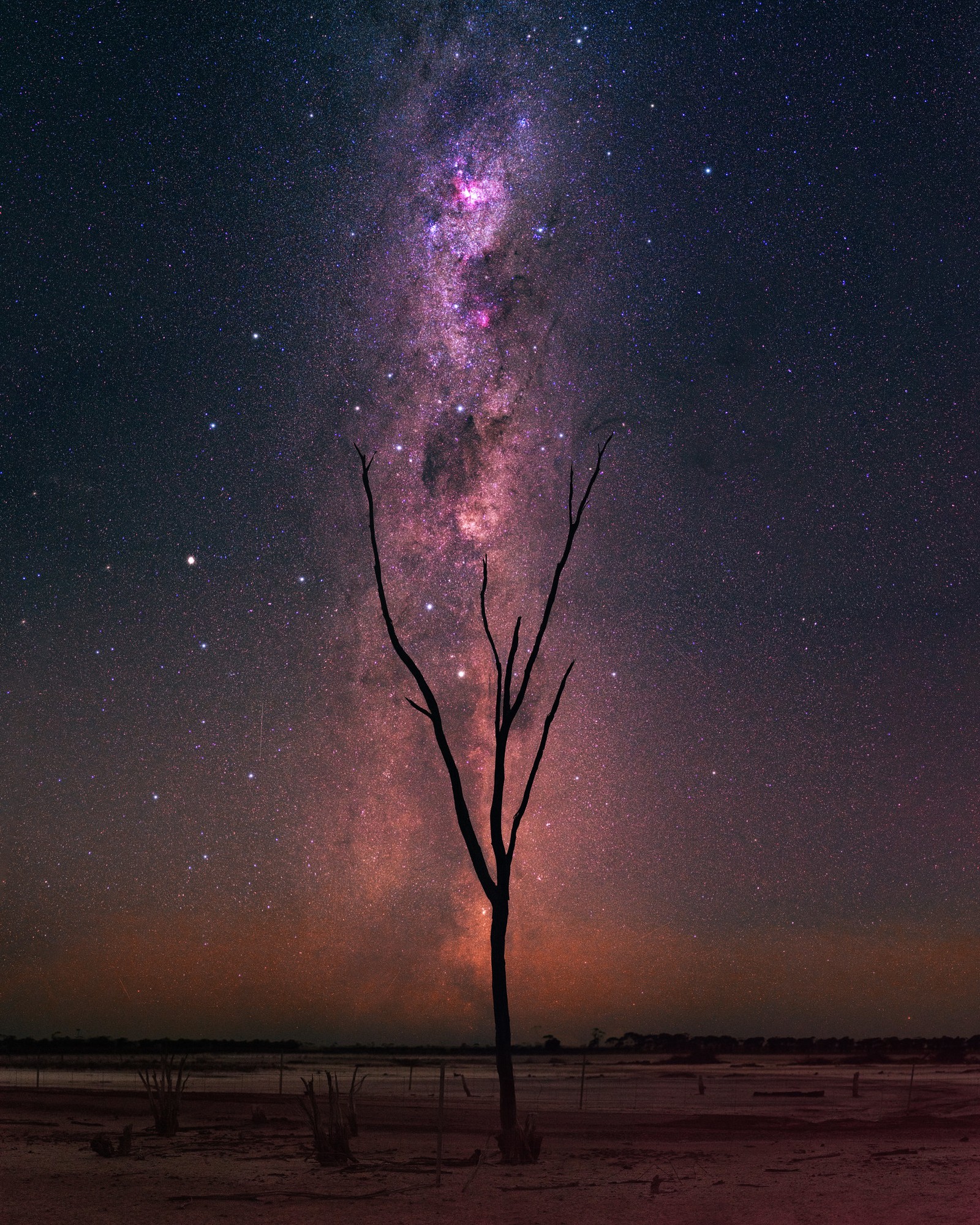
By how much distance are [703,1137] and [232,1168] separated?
396 inches

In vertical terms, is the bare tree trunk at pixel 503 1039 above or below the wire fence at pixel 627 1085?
above

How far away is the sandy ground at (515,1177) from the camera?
37.9 ft

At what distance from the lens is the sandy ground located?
11.6 m

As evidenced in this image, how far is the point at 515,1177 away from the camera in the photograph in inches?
552

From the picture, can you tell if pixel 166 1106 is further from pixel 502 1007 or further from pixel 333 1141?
pixel 502 1007

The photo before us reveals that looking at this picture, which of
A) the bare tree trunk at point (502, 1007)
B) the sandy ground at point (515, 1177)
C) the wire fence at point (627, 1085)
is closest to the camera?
the sandy ground at point (515, 1177)

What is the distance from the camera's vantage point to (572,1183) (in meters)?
13.7

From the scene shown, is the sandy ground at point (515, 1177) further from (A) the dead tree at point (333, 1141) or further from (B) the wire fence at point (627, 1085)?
(B) the wire fence at point (627, 1085)

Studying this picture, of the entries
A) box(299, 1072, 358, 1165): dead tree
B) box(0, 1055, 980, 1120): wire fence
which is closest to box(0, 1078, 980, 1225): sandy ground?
box(299, 1072, 358, 1165): dead tree

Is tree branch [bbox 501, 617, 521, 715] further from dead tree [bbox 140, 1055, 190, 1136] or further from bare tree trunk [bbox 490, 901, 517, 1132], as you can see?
dead tree [bbox 140, 1055, 190, 1136]

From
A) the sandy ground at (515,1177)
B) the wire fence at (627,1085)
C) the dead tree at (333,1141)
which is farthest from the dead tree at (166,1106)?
the wire fence at (627,1085)

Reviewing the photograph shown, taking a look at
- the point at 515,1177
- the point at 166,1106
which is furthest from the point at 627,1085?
the point at 515,1177

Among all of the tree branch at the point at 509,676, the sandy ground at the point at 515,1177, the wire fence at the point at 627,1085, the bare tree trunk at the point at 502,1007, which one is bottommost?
the wire fence at the point at 627,1085

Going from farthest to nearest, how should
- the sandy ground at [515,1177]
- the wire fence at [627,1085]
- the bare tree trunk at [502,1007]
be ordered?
the wire fence at [627,1085] → the bare tree trunk at [502,1007] → the sandy ground at [515,1177]
